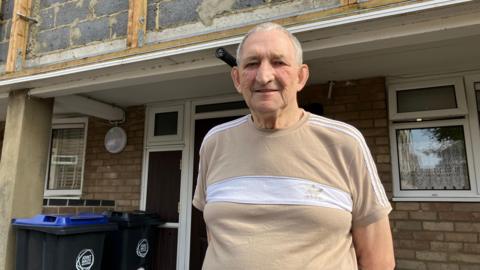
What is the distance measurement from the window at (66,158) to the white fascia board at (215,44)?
1610 millimetres

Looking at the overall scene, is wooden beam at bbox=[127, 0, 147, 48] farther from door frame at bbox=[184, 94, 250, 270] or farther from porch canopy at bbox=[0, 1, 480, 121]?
door frame at bbox=[184, 94, 250, 270]

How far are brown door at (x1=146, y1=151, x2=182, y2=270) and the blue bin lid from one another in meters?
1.10

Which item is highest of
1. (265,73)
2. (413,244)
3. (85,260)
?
(265,73)

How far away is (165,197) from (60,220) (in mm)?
1595

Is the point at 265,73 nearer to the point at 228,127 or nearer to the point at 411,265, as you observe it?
the point at 228,127

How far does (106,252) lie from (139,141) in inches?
63.4

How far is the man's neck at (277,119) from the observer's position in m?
1.37

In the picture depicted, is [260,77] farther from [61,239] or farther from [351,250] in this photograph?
[61,239]

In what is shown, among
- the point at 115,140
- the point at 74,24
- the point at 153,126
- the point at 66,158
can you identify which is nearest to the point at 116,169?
the point at 115,140

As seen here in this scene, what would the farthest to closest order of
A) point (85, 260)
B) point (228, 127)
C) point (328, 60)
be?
1. point (85, 260)
2. point (328, 60)
3. point (228, 127)

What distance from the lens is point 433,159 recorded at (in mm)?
3799

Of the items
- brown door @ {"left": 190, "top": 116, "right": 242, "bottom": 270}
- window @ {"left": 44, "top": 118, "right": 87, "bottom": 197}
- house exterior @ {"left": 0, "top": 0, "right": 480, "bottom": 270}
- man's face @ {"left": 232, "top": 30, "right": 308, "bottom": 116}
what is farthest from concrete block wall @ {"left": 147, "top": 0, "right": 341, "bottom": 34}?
window @ {"left": 44, "top": 118, "right": 87, "bottom": 197}

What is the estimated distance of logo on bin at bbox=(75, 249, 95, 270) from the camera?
12.2ft

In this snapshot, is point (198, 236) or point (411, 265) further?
point (198, 236)
